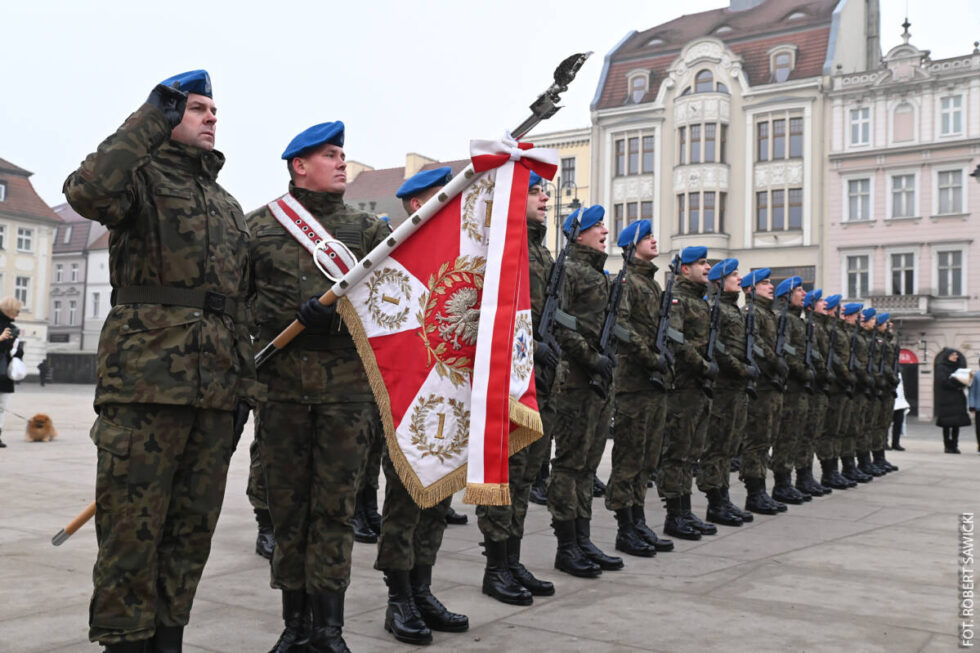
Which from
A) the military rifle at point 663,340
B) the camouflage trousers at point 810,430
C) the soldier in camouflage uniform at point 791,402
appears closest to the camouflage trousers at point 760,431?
the soldier in camouflage uniform at point 791,402

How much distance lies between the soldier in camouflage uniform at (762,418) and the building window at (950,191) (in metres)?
30.0

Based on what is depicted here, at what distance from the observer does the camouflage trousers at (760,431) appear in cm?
880

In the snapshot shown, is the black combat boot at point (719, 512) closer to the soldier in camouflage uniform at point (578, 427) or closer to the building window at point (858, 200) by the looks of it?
the soldier in camouflage uniform at point (578, 427)

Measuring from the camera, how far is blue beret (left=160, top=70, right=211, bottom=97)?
351 cm

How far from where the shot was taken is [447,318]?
403 cm

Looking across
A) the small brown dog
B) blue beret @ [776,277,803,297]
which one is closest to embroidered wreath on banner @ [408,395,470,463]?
blue beret @ [776,277,803,297]

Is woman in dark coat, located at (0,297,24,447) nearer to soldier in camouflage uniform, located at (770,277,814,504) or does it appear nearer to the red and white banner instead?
soldier in camouflage uniform, located at (770,277,814,504)

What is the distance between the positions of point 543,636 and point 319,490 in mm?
1238

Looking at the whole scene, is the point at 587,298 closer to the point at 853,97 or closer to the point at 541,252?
the point at 541,252

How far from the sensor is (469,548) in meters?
6.56

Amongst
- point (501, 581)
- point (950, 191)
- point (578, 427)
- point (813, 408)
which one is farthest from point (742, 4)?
point (501, 581)

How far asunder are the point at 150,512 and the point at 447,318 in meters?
1.41

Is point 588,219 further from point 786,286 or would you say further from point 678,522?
point 786,286

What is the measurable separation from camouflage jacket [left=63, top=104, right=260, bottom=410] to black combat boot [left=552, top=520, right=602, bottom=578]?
276cm
